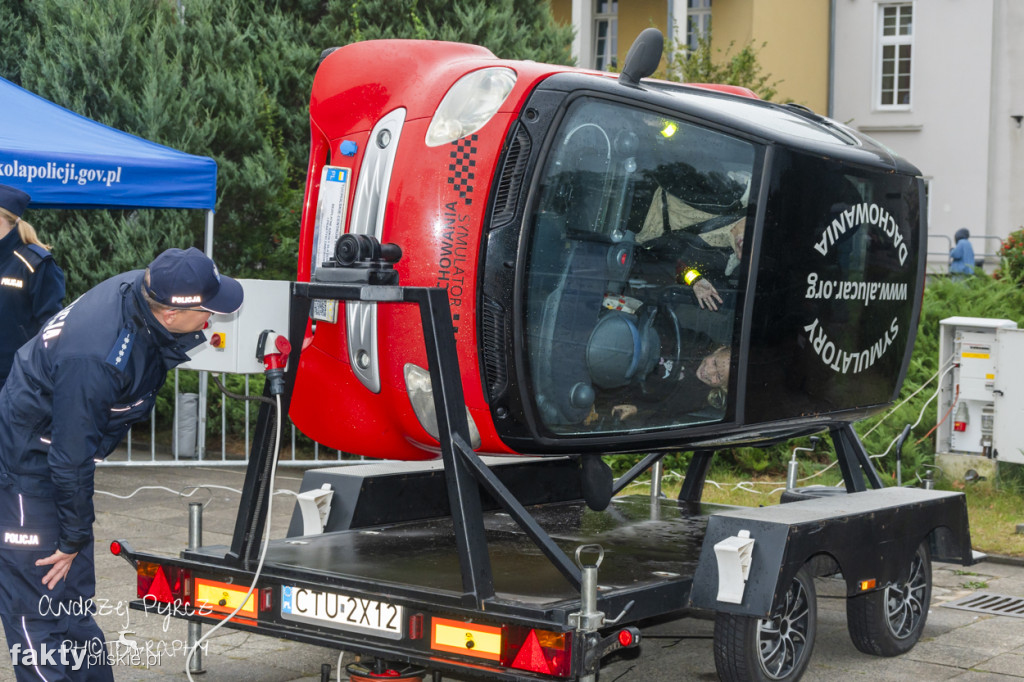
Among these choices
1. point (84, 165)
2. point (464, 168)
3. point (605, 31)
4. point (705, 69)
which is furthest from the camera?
point (605, 31)

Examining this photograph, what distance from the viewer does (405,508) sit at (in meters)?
5.96

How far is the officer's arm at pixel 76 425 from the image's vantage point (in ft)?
13.0

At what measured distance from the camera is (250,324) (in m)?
4.94

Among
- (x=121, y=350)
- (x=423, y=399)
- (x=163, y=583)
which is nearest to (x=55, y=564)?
(x=121, y=350)

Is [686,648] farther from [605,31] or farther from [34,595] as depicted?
[605,31]

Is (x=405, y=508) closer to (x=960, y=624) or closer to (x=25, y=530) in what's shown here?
(x=25, y=530)

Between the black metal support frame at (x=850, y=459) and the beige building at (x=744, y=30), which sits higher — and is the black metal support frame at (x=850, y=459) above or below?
below

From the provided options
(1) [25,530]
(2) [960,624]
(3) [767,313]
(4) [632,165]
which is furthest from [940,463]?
(1) [25,530]

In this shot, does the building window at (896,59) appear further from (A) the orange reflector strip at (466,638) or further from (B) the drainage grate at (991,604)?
(A) the orange reflector strip at (466,638)

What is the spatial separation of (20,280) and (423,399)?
241 cm

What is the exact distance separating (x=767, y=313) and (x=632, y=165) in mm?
902

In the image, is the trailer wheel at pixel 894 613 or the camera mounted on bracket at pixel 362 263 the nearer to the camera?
the camera mounted on bracket at pixel 362 263

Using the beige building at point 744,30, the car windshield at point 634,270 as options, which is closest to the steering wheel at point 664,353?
the car windshield at point 634,270

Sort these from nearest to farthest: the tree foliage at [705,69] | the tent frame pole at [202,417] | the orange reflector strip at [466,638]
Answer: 1. the orange reflector strip at [466,638]
2. the tent frame pole at [202,417]
3. the tree foliage at [705,69]
